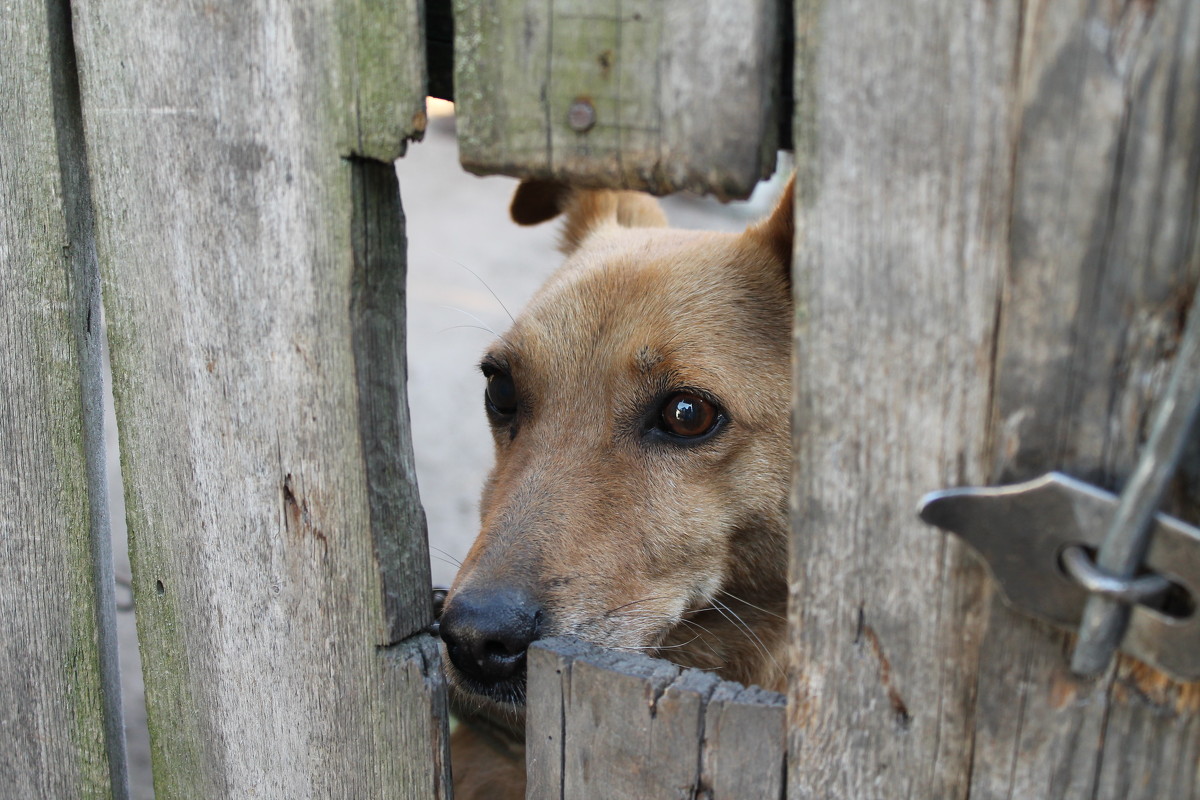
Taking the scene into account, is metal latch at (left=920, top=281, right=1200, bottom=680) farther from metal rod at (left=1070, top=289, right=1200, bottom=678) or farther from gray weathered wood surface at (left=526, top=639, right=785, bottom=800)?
gray weathered wood surface at (left=526, top=639, right=785, bottom=800)

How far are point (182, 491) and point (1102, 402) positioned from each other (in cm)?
151

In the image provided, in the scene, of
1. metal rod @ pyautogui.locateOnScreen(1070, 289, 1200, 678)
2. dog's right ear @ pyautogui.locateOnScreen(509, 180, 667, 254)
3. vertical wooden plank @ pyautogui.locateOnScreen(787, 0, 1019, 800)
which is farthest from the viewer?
dog's right ear @ pyautogui.locateOnScreen(509, 180, 667, 254)

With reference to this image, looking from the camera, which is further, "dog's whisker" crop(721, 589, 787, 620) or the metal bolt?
"dog's whisker" crop(721, 589, 787, 620)

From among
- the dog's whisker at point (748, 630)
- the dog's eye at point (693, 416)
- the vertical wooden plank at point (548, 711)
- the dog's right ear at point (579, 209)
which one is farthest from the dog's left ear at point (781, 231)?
the vertical wooden plank at point (548, 711)

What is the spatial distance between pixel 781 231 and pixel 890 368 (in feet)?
4.91

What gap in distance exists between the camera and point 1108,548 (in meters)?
0.97

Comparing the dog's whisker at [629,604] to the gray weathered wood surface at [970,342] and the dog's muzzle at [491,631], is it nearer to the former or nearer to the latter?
the dog's muzzle at [491,631]

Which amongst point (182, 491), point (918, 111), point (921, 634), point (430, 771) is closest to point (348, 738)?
point (430, 771)

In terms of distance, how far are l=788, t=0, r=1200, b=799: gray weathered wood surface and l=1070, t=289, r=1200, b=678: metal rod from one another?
0.16ft

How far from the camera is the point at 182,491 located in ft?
5.60

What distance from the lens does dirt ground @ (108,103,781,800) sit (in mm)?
5016

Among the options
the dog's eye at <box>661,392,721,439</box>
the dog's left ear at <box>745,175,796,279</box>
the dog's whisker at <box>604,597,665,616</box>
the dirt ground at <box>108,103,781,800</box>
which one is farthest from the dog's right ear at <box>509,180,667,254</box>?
the dog's whisker at <box>604,597,665,616</box>

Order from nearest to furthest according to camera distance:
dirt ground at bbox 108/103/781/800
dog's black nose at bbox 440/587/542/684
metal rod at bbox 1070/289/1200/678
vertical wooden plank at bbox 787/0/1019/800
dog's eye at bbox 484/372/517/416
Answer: metal rod at bbox 1070/289/1200/678 < vertical wooden plank at bbox 787/0/1019/800 < dog's black nose at bbox 440/587/542/684 < dog's eye at bbox 484/372/517/416 < dirt ground at bbox 108/103/781/800

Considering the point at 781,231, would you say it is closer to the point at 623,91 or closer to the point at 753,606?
the point at 753,606
